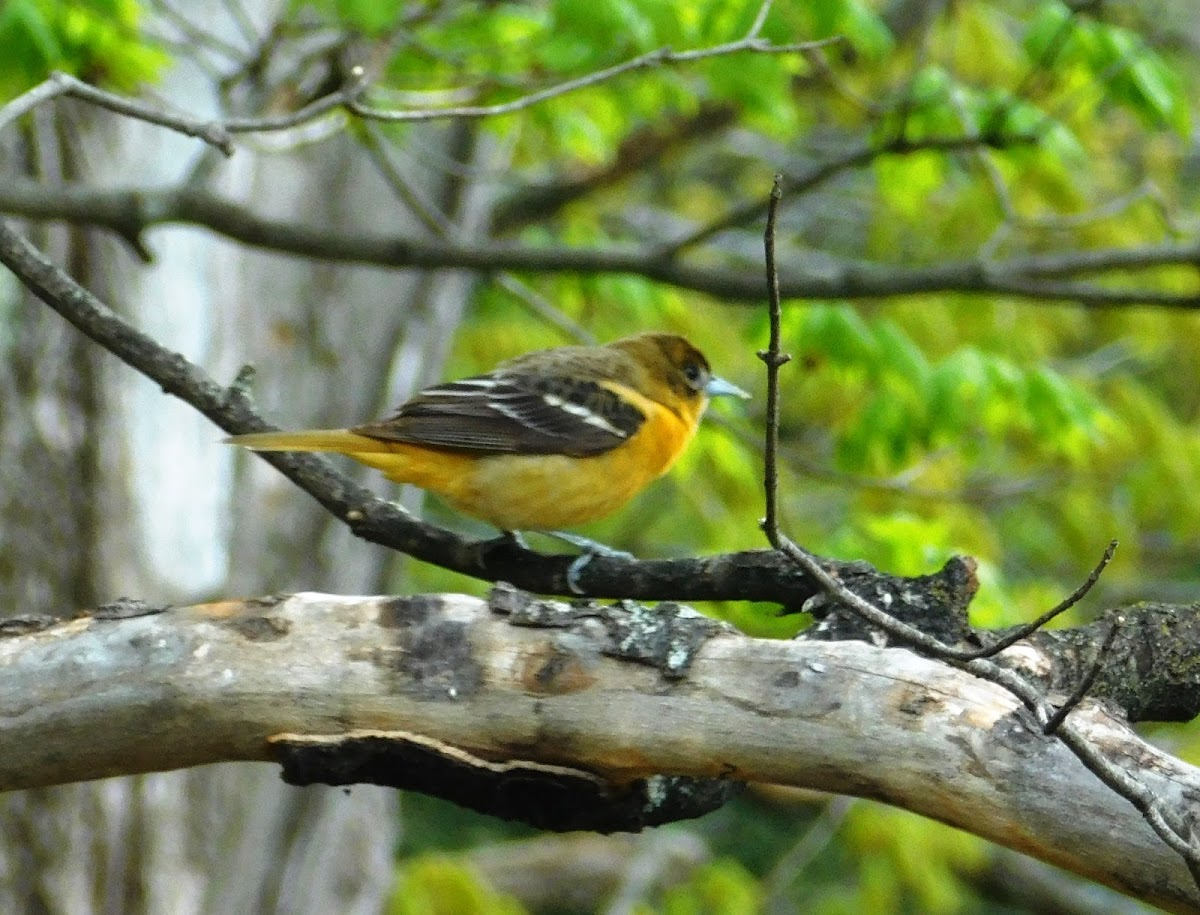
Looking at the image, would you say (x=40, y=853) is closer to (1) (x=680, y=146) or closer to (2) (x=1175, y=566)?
(1) (x=680, y=146)

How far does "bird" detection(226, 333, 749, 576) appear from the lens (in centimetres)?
507

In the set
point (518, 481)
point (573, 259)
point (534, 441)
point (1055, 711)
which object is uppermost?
point (573, 259)

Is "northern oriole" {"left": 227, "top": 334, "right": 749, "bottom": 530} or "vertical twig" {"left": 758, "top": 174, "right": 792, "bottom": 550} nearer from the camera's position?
"vertical twig" {"left": 758, "top": 174, "right": 792, "bottom": 550}

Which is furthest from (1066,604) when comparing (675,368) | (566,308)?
(566,308)

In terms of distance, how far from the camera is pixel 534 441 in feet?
17.3

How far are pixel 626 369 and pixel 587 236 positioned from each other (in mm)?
3638

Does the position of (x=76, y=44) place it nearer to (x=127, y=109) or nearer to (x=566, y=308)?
(x=127, y=109)

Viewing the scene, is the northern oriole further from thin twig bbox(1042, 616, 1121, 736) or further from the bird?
thin twig bbox(1042, 616, 1121, 736)

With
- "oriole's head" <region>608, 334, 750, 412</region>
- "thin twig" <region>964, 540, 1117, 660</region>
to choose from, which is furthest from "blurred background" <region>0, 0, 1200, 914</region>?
"thin twig" <region>964, 540, 1117, 660</region>

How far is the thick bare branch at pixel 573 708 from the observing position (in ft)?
8.90

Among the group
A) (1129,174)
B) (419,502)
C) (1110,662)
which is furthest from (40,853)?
(1129,174)

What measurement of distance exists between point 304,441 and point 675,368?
214cm

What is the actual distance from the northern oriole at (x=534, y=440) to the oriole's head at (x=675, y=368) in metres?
0.08

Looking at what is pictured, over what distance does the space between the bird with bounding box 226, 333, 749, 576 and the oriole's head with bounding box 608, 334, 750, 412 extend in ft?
0.24
